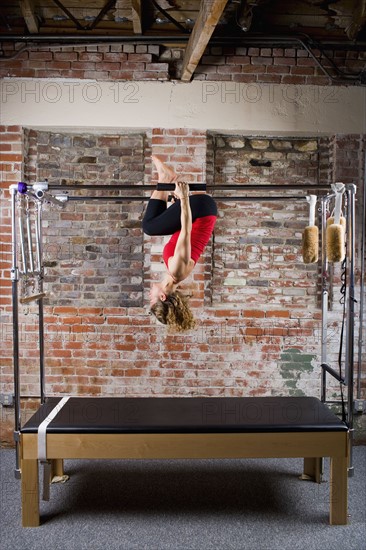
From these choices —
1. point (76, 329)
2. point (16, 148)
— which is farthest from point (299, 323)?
point (16, 148)

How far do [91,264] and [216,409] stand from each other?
1583 millimetres

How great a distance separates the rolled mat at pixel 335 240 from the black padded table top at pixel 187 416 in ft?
3.19

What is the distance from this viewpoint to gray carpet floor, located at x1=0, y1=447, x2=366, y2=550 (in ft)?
8.69

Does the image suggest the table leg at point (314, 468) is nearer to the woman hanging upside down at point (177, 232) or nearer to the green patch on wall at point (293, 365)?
the green patch on wall at point (293, 365)

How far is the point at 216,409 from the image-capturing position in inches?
124

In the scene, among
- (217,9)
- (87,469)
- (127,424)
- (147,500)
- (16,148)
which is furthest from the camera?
(16,148)

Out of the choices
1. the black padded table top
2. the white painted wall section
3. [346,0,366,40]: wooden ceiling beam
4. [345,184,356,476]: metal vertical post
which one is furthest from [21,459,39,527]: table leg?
[346,0,366,40]: wooden ceiling beam

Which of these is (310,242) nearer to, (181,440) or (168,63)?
(181,440)

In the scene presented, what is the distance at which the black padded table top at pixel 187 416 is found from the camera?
2.82 meters

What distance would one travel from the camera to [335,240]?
293 cm

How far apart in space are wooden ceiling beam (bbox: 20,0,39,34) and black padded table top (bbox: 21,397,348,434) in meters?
2.71

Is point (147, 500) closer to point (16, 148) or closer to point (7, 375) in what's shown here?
point (7, 375)

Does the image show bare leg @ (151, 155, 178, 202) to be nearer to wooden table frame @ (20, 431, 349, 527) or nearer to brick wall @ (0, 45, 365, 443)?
brick wall @ (0, 45, 365, 443)

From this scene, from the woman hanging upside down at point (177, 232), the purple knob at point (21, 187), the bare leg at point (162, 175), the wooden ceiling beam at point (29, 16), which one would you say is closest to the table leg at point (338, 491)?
the woman hanging upside down at point (177, 232)
